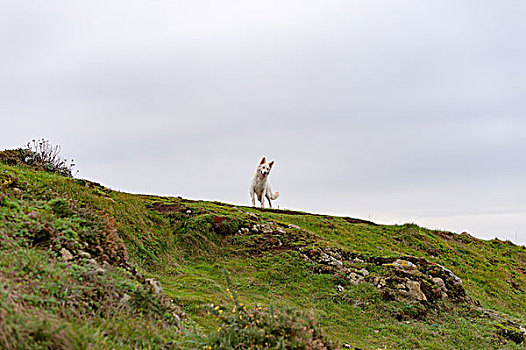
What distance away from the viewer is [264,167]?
24.2 metres

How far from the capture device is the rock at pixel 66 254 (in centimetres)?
725

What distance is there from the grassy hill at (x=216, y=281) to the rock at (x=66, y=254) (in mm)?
22

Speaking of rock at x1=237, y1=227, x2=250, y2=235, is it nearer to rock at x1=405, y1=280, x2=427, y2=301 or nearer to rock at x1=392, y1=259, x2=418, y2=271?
rock at x1=392, y1=259, x2=418, y2=271

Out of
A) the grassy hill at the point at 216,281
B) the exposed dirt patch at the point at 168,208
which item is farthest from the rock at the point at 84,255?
the exposed dirt patch at the point at 168,208

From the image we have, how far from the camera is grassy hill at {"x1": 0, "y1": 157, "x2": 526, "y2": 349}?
6094 mm

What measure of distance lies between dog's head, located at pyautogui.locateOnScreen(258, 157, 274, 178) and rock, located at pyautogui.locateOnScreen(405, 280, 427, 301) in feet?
40.5

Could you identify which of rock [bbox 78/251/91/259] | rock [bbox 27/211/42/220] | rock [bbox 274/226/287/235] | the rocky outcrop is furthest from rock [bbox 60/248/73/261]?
rock [bbox 274/226/287/235]

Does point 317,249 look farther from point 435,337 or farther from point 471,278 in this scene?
point 471,278

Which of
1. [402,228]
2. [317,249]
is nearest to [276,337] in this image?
[317,249]

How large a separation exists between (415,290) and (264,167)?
1277 centimetres

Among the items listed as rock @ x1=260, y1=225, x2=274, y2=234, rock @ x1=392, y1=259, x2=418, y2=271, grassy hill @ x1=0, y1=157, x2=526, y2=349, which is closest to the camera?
grassy hill @ x1=0, y1=157, x2=526, y2=349

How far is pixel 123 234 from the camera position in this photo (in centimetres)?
1225

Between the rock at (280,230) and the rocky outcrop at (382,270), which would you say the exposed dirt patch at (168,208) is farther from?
the rock at (280,230)

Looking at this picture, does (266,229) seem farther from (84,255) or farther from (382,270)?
(84,255)
